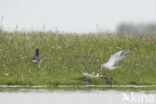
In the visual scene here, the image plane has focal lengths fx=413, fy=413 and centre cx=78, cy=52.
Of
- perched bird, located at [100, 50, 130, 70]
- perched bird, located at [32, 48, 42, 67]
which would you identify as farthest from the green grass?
perched bird, located at [100, 50, 130, 70]

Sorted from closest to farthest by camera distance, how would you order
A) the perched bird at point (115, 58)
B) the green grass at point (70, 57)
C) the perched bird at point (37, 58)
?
the perched bird at point (115, 58)
the green grass at point (70, 57)
the perched bird at point (37, 58)

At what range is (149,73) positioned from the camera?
911 inches

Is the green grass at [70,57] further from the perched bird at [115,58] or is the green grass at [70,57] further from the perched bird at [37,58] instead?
the perched bird at [115,58]

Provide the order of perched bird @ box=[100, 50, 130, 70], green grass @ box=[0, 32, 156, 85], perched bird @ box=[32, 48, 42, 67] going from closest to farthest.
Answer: perched bird @ box=[100, 50, 130, 70], green grass @ box=[0, 32, 156, 85], perched bird @ box=[32, 48, 42, 67]

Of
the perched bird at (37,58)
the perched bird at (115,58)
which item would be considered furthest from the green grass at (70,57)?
the perched bird at (115,58)

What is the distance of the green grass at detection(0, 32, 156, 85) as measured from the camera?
70.9ft

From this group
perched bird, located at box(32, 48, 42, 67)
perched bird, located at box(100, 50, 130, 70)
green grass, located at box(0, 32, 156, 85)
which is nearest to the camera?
perched bird, located at box(100, 50, 130, 70)

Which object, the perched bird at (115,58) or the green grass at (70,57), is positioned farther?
the green grass at (70,57)

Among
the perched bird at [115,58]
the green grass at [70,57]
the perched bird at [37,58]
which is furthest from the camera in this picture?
the perched bird at [37,58]

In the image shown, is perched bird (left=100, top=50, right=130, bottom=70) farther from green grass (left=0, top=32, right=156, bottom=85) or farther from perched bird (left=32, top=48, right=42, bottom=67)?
perched bird (left=32, top=48, right=42, bottom=67)

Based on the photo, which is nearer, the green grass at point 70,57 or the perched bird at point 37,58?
the green grass at point 70,57

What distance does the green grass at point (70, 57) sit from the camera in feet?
70.9

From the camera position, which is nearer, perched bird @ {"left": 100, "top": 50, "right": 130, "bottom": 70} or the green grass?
perched bird @ {"left": 100, "top": 50, "right": 130, "bottom": 70}
